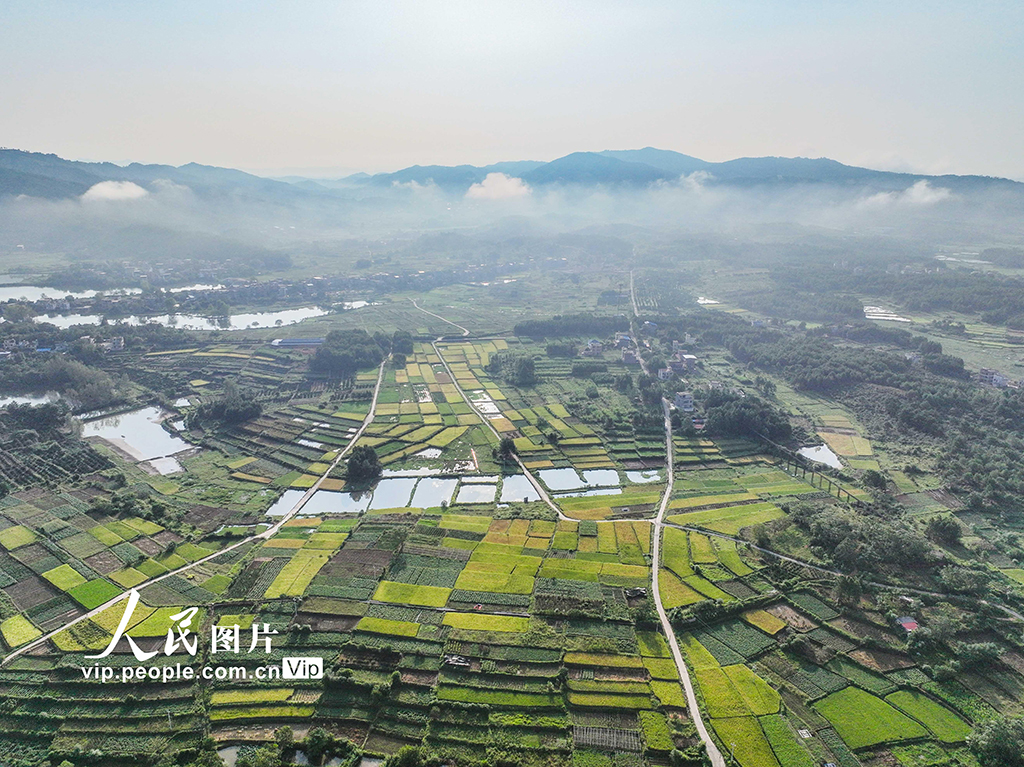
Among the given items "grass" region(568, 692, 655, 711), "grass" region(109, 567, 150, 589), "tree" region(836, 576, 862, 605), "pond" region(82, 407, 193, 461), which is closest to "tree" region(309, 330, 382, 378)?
"pond" region(82, 407, 193, 461)

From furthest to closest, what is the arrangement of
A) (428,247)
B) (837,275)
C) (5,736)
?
(428,247) < (837,275) < (5,736)

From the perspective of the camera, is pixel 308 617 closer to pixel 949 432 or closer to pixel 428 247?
pixel 949 432

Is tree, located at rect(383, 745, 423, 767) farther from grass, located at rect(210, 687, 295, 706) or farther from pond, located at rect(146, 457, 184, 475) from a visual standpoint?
pond, located at rect(146, 457, 184, 475)

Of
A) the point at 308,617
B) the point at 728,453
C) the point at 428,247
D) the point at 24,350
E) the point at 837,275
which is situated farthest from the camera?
the point at 428,247

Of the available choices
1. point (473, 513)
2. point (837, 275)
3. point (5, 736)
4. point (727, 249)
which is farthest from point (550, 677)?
point (727, 249)

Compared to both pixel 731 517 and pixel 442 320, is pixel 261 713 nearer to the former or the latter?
pixel 731 517

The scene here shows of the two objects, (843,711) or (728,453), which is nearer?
(843,711)
